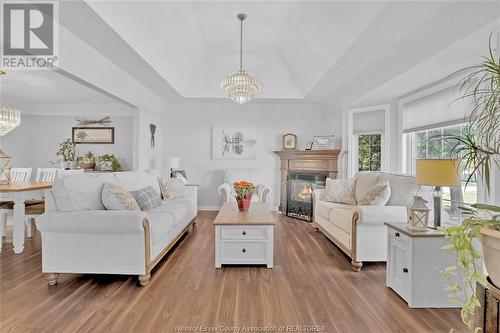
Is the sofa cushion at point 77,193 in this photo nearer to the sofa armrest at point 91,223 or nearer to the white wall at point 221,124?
the sofa armrest at point 91,223

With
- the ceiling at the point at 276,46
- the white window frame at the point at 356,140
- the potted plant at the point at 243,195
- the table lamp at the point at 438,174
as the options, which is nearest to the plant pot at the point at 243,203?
the potted plant at the point at 243,195

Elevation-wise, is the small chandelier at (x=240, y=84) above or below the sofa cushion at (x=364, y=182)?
above

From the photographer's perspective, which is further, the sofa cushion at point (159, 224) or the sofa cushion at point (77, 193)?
the sofa cushion at point (159, 224)

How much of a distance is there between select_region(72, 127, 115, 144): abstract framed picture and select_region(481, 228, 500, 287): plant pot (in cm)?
721

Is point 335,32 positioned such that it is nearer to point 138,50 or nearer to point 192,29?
point 192,29

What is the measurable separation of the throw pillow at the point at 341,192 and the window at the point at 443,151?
3.59ft

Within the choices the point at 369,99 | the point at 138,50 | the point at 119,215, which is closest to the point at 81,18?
the point at 138,50

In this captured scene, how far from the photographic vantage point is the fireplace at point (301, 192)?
5449 mm

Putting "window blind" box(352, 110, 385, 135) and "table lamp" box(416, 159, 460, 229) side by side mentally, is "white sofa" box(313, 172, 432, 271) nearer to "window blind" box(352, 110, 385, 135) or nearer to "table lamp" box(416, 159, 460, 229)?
"table lamp" box(416, 159, 460, 229)

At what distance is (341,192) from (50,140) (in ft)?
23.3

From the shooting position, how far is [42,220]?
2.55m

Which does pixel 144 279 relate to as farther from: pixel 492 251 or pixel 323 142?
pixel 323 142

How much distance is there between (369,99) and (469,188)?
7.57ft

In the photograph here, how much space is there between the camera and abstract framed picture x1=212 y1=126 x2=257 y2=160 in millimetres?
6559
